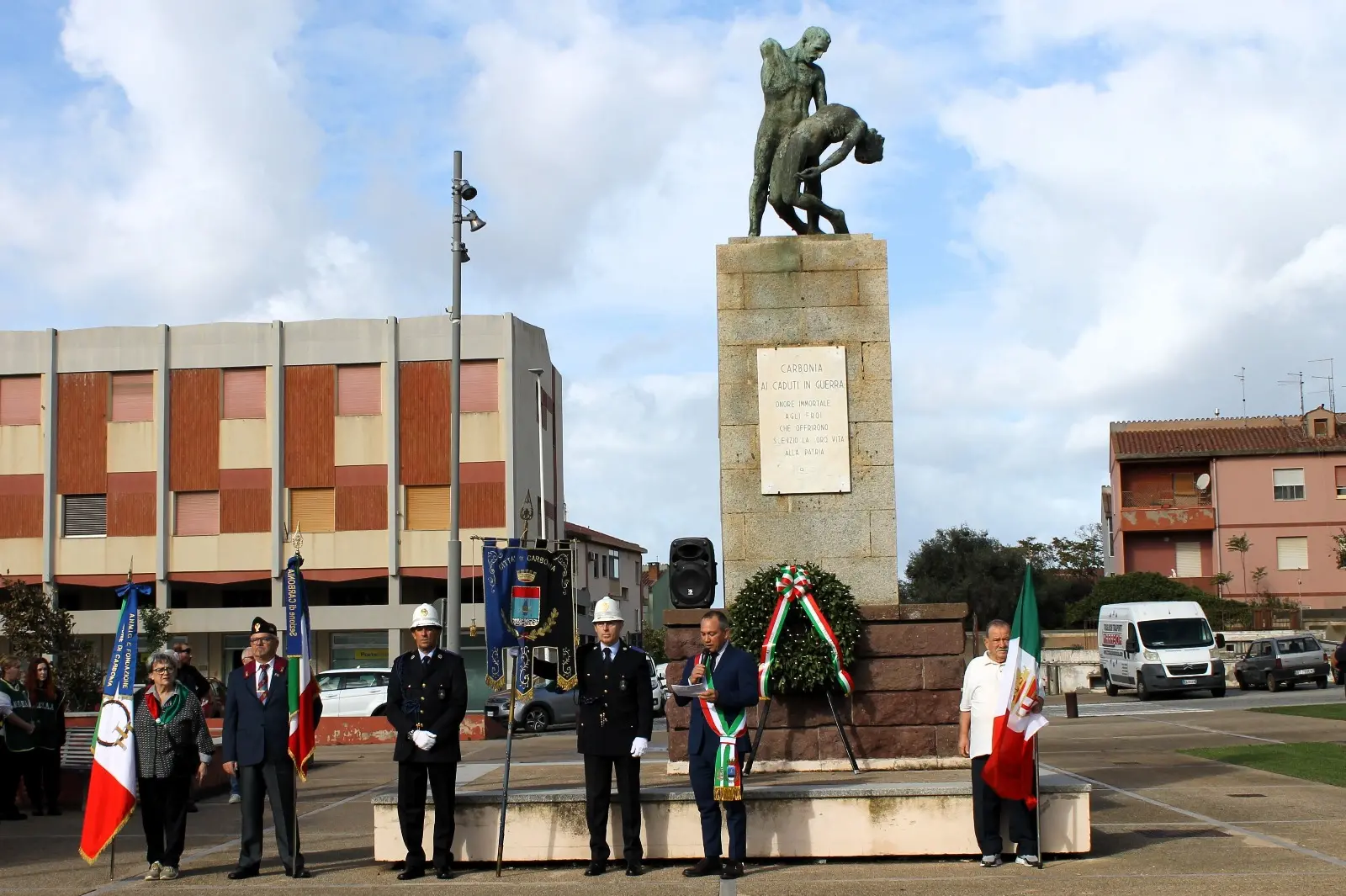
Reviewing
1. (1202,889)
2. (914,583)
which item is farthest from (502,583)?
(914,583)

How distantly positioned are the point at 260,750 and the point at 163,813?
0.82 metres

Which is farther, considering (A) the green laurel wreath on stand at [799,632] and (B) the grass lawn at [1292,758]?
(B) the grass lawn at [1292,758]

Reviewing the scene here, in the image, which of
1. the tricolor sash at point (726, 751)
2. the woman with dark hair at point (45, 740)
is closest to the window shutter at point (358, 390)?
the woman with dark hair at point (45, 740)

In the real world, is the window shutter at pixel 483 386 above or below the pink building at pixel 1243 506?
above

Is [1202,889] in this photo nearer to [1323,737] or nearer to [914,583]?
[1323,737]

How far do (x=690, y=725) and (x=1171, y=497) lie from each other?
176 feet

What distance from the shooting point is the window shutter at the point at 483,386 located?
44.8 meters

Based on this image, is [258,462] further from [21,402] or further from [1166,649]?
[1166,649]

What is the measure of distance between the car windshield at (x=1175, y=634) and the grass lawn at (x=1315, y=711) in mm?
6826

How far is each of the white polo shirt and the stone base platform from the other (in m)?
0.50

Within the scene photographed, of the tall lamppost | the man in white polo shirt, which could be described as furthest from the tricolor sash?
the tall lamppost

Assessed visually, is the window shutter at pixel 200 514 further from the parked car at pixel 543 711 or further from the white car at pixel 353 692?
the white car at pixel 353 692

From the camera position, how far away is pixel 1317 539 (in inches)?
2263

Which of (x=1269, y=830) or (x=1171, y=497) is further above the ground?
(x=1171, y=497)
